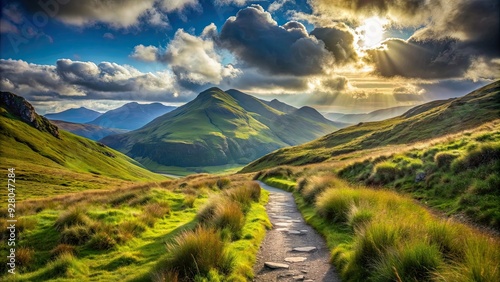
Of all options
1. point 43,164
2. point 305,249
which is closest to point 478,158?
point 305,249

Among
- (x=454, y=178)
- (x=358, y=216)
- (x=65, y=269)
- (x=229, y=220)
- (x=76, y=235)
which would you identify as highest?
(x=454, y=178)

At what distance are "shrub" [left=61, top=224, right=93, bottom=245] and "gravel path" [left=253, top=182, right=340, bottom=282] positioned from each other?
315 inches

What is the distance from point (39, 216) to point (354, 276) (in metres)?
17.6

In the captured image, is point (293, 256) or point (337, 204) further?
point (337, 204)

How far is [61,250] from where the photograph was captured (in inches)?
449

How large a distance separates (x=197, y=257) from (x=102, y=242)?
630 centimetres

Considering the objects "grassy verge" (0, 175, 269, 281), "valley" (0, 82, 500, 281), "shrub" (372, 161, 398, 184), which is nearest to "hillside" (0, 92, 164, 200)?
"grassy verge" (0, 175, 269, 281)

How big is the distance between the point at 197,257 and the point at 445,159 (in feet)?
57.6

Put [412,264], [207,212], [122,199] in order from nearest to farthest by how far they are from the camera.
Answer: [412,264]
[207,212]
[122,199]

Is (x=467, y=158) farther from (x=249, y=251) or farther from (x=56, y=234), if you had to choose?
(x=56, y=234)

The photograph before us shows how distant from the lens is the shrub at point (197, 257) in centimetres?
802

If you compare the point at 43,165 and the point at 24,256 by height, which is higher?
the point at 24,256

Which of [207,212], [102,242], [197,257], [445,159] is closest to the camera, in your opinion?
[197,257]

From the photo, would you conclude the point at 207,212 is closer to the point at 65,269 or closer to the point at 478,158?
the point at 65,269
